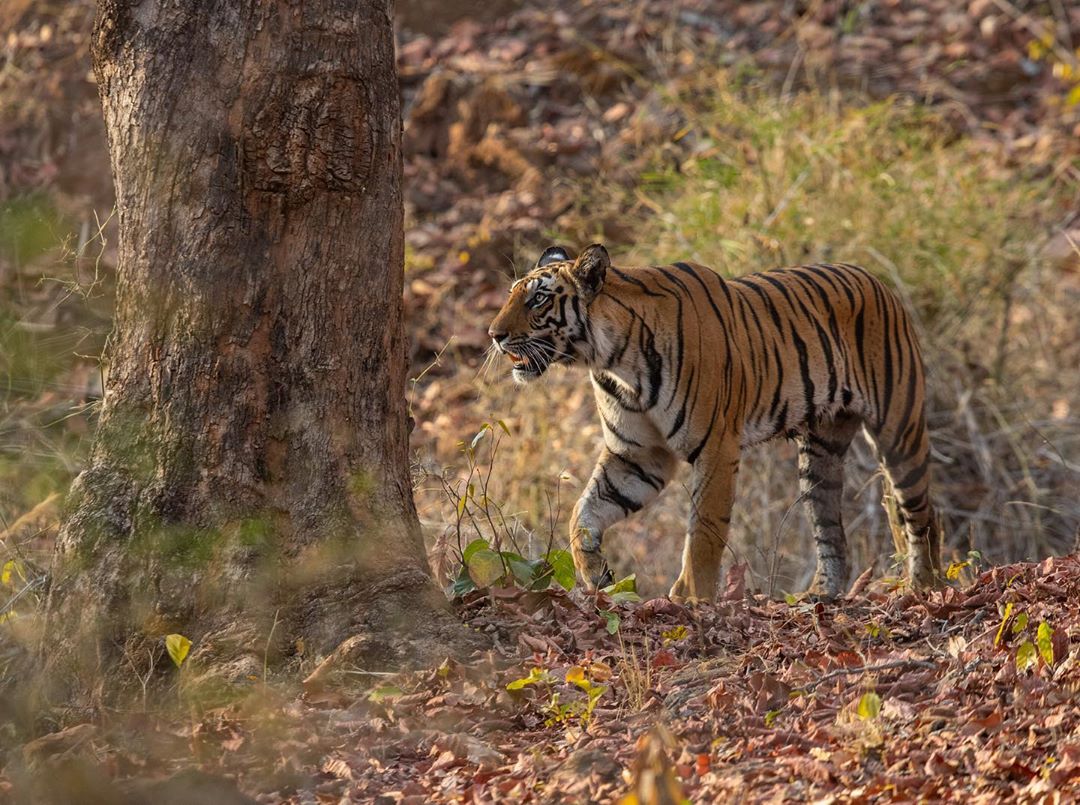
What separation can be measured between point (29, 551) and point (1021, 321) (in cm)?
658

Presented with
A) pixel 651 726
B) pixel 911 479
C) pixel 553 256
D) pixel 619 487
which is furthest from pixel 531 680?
pixel 911 479

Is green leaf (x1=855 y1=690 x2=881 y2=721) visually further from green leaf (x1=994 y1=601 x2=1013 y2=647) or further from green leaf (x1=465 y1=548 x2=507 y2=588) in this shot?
green leaf (x1=465 y1=548 x2=507 y2=588)

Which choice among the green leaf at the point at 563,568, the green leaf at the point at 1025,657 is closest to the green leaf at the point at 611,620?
the green leaf at the point at 563,568

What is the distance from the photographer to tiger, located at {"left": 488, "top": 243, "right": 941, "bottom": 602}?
5.84m

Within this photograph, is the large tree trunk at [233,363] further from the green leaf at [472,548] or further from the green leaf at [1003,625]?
the green leaf at [1003,625]

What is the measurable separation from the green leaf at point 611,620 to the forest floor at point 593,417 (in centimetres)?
4

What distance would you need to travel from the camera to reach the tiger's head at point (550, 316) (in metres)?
5.82

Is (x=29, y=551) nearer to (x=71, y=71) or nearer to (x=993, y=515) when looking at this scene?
(x=993, y=515)

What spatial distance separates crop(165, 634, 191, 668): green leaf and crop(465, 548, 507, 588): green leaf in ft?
3.83

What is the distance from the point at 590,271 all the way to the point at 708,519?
108cm

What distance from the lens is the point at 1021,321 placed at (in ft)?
31.3

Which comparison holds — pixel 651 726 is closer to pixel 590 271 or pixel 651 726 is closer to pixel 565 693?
pixel 565 693

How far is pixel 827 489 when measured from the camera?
21.8ft

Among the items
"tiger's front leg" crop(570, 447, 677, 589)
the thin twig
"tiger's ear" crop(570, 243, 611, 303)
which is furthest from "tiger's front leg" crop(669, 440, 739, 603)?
the thin twig
